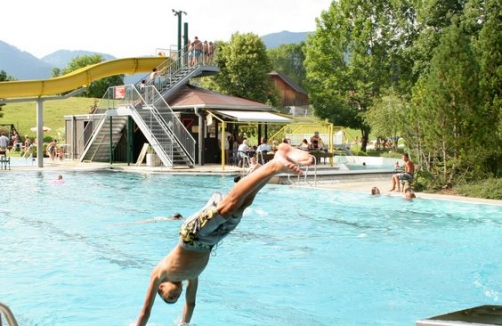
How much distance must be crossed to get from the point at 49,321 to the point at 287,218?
29.4ft

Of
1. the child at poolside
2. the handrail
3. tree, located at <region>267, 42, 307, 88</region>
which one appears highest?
tree, located at <region>267, 42, 307, 88</region>

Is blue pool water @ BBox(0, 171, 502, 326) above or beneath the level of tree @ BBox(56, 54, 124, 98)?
beneath

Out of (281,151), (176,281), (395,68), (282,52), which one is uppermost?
(282,52)

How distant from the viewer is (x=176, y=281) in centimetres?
593

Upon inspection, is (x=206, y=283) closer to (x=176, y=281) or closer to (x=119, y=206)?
(x=176, y=281)

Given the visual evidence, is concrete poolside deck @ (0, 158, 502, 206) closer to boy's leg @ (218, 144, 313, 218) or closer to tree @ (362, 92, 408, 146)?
tree @ (362, 92, 408, 146)

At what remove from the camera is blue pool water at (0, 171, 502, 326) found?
8.53 metres

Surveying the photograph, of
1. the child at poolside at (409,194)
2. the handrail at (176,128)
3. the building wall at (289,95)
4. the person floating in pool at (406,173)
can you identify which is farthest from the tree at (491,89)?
the building wall at (289,95)

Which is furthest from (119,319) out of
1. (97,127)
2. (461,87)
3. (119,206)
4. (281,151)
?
(97,127)

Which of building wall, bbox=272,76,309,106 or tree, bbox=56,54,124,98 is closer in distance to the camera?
tree, bbox=56,54,124,98

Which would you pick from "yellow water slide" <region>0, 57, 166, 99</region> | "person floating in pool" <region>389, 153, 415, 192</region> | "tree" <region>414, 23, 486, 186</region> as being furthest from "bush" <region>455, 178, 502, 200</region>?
"yellow water slide" <region>0, 57, 166, 99</region>

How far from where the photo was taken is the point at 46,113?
213 ft

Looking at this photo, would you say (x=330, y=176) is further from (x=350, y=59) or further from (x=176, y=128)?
(x=350, y=59)

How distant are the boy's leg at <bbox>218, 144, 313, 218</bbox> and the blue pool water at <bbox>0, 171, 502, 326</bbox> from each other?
2.97m
